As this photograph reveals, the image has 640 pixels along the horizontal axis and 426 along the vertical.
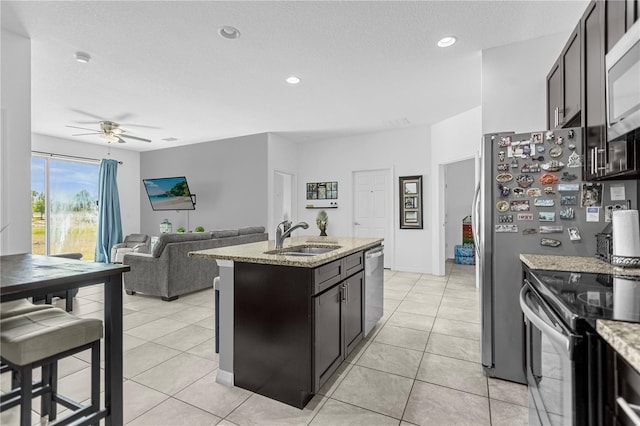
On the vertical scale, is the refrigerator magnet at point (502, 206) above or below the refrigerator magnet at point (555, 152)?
below

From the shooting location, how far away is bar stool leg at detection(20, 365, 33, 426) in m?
1.20

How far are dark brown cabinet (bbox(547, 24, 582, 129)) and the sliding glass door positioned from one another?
25.8ft

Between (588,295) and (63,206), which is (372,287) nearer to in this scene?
(588,295)

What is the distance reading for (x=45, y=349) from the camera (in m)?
1.24

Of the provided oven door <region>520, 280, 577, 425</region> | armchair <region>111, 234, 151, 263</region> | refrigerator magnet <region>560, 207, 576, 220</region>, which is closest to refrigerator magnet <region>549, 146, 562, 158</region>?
refrigerator magnet <region>560, 207, 576, 220</region>

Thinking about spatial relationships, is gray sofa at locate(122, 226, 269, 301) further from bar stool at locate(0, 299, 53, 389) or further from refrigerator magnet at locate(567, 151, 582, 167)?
refrigerator magnet at locate(567, 151, 582, 167)

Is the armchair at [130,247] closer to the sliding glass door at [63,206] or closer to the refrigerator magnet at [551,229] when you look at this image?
the sliding glass door at [63,206]

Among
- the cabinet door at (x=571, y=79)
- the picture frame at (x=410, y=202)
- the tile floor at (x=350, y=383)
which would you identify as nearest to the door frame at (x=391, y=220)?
the picture frame at (x=410, y=202)

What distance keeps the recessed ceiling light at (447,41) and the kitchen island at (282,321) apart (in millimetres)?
2191

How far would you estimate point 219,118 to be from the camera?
5.16 m

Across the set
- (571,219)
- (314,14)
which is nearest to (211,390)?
(571,219)

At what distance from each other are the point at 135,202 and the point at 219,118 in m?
4.12

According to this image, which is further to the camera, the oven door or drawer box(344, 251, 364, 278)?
drawer box(344, 251, 364, 278)

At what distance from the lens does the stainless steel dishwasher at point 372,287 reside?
2703 millimetres
